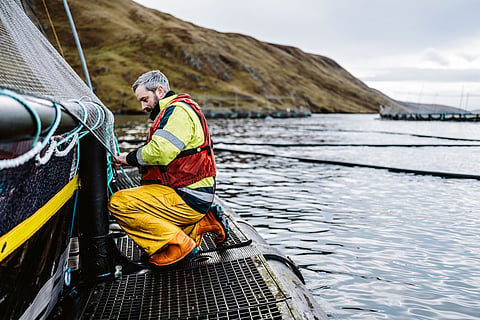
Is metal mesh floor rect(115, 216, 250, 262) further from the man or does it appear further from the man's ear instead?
the man's ear

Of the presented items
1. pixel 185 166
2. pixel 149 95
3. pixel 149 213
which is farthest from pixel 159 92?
pixel 149 213

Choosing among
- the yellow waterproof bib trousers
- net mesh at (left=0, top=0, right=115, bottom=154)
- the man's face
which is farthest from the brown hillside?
the yellow waterproof bib trousers

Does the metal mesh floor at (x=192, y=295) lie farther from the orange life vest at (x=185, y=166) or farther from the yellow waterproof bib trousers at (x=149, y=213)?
the orange life vest at (x=185, y=166)

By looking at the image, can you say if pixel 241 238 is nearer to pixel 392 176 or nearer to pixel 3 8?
pixel 3 8

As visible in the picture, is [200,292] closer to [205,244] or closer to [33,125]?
[205,244]

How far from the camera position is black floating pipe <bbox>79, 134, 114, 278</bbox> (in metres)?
4.67

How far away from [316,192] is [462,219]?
158 inches

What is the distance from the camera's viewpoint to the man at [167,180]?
4730 mm

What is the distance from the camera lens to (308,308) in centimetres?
413

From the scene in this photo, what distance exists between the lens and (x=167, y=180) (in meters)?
5.00

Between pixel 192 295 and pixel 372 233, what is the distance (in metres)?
5.22

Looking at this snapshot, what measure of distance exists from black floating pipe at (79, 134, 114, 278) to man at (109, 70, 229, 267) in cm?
17

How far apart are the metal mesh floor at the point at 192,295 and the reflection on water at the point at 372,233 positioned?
160 centimetres

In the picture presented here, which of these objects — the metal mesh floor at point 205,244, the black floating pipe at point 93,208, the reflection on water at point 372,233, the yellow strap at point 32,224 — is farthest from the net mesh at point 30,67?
the reflection on water at point 372,233
